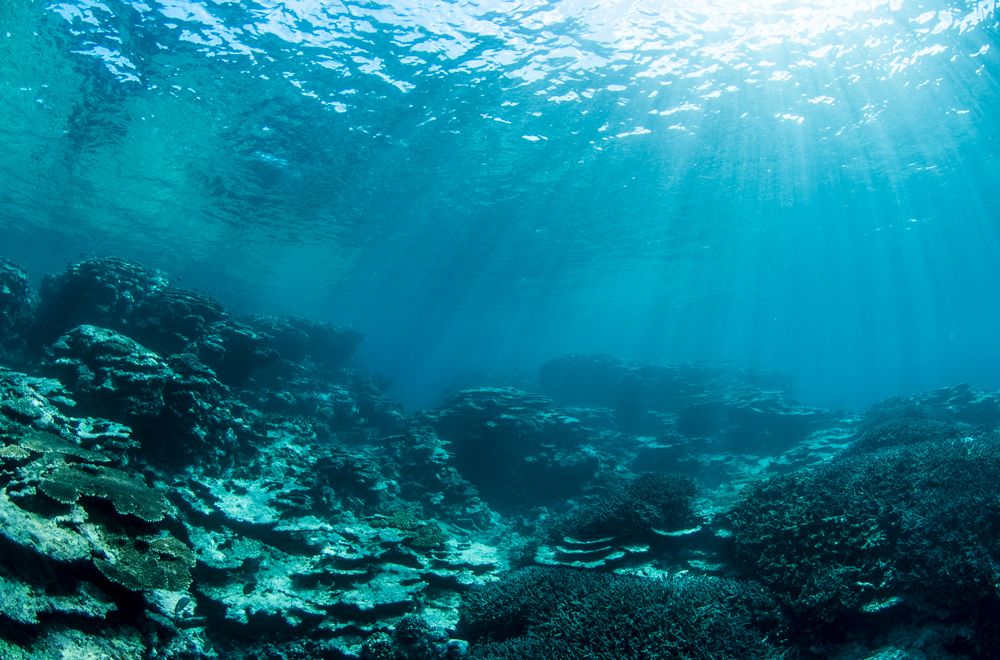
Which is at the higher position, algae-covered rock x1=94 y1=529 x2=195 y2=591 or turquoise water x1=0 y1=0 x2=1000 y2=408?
turquoise water x1=0 y1=0 x2=1000 y2=408

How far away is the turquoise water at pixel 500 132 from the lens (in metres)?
13.0

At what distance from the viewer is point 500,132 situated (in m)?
17.9

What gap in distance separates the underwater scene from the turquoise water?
14 cm

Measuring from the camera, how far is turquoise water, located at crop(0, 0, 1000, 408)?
1302 cm

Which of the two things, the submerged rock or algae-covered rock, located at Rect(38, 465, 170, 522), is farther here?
the submerged rock

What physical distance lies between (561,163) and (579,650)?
19985mm

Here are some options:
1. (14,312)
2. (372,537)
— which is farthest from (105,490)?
(14,312)

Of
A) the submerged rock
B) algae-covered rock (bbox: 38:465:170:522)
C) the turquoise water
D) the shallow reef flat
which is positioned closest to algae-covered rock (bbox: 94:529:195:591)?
the shallow reef flat

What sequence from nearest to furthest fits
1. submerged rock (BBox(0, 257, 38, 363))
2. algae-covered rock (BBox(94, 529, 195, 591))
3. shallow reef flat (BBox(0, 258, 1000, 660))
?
algae-covered rock (BBox(94, 529, 195, 591))
shallow reef flat (BBox(0, 258, 1000, 660))
submerged rock (BBox(0, 257, 38, 363))

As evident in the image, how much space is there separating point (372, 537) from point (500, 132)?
16.2 m

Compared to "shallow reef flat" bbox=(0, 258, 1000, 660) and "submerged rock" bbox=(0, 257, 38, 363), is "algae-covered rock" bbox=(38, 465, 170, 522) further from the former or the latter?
"submerged rock" bbox=(0, 257, 38, 363)

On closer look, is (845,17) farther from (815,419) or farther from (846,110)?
(815,419)

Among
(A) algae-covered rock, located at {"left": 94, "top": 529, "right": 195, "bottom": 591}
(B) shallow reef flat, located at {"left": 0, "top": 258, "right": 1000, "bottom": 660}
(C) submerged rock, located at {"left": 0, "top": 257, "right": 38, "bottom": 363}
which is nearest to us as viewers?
(A) algae-covered rock, located at {"left": 94, "top": 529, "right": 195, "bottom": 591}

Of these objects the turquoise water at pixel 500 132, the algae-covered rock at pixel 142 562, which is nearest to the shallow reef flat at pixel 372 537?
the algae-covered rock at pixel 142 562
